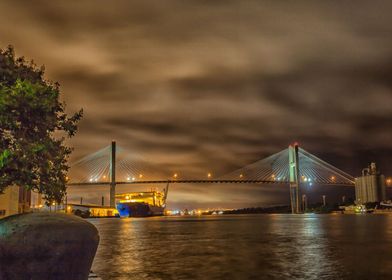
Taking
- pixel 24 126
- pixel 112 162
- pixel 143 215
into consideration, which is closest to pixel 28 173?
pixel 24 126

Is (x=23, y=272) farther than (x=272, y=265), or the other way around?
(x=272, y=265)

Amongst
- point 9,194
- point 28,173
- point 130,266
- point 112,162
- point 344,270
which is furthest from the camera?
point 112,162

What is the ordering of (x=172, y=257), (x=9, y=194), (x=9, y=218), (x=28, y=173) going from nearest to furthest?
(x=9, y=218), (x=28, y=173), (x=172, y=257), (x=9, y=194)

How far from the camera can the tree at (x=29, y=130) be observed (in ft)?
27.7

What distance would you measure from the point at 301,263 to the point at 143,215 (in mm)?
178606

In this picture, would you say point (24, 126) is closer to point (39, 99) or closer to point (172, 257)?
point (39, 99)

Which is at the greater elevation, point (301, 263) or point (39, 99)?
point (39, 99)

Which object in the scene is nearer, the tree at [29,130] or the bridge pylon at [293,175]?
the tree at [29,130]

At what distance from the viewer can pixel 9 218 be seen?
323 inches

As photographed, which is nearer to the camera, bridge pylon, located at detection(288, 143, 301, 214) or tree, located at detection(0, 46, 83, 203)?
tree, located at detection(0, 46, 83, 203)

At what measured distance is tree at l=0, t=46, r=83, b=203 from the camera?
332 inches

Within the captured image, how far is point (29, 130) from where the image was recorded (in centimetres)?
928

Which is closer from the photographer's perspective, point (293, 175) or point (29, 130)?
point (29, 130)

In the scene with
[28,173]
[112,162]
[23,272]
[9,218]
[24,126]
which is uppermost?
[112,162]
